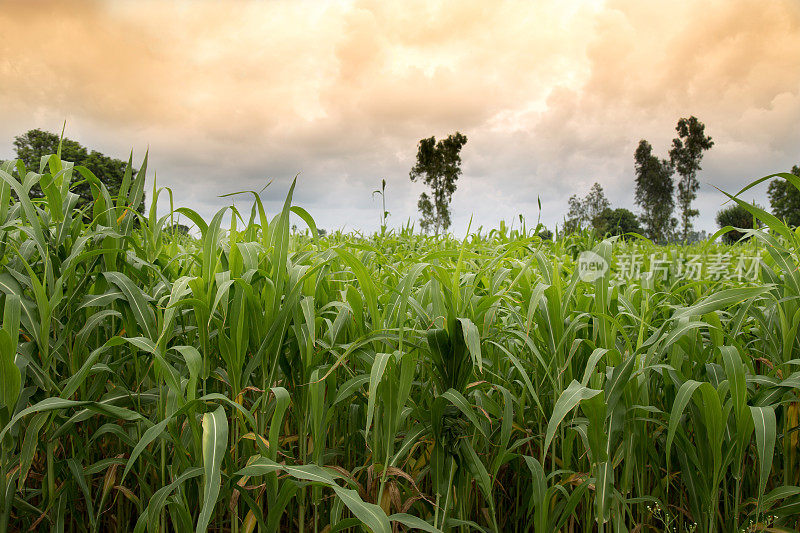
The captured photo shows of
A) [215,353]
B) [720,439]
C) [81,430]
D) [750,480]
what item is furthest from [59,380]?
[750,480]

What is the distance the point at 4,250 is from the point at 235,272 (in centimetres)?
74

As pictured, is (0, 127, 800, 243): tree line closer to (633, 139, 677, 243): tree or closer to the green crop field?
(633, 139, 677, 243): tree

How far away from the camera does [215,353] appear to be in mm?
1403

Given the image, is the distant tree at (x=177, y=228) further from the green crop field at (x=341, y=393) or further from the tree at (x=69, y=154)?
the tree at (x=69, y=154)

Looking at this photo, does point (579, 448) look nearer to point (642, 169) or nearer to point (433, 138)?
point (433, 138)

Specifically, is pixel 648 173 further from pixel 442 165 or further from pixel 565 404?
pixel 565 404

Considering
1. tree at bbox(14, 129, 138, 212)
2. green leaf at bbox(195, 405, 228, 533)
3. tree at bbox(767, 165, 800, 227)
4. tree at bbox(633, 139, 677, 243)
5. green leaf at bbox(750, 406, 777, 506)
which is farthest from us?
tree at bbox(633, 139, 677, 243)

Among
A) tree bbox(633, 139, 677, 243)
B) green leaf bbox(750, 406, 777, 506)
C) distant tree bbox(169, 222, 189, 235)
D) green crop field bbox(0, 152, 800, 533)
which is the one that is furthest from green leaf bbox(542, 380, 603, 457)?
tree bbox(633, 139, 677, 243)

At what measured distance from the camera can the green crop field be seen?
3.82 ft

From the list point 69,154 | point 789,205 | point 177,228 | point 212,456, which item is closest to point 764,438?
point 212,456

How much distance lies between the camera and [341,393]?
Result: 4.02 ft

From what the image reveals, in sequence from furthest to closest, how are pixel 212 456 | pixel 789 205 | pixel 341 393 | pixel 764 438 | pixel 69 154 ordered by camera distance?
pixel 789 205
pixel 69 154
pixel 341 393
pixel 764 438
pixel 212 456

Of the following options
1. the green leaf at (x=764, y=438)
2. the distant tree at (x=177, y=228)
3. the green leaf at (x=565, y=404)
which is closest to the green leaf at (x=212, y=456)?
the green leaf at (x=565, y=404)

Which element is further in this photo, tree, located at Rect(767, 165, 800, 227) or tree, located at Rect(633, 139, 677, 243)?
tree, located at Rect(633, 139, 677, 243)
